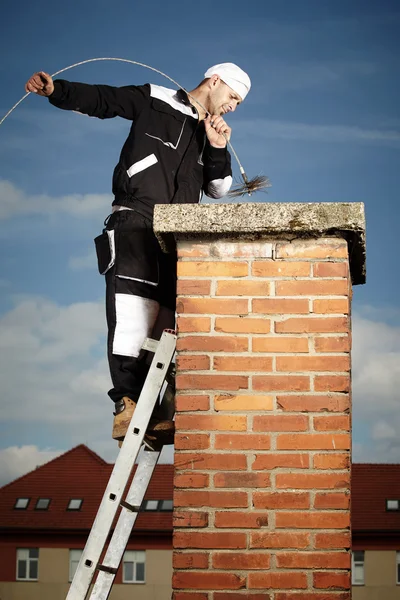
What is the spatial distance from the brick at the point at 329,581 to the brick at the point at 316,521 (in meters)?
0.18

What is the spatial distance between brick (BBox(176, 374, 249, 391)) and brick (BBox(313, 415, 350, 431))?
325mm

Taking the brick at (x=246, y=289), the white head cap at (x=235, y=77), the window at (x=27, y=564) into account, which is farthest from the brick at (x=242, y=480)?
the window at (x=27, y=564)

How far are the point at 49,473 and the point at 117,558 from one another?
147ft

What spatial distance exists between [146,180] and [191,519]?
178 centimetres

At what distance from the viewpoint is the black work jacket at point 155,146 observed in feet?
15.9

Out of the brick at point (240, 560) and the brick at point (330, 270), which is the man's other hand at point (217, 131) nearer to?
the brick at point (330, 270)

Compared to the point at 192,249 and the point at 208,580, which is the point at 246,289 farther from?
the point at 208,580

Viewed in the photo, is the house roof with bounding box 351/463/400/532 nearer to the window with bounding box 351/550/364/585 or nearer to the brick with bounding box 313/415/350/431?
the window with bounding box 351/550/364/585

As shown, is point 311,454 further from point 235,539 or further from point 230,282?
point 230,282

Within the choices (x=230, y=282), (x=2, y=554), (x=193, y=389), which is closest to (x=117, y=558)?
(x=193, y=389)

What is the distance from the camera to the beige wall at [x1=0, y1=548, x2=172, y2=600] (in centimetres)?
4409

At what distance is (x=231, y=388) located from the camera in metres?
3.99

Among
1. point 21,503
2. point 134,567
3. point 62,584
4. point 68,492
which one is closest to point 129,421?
point 134,567

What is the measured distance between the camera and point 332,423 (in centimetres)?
395
